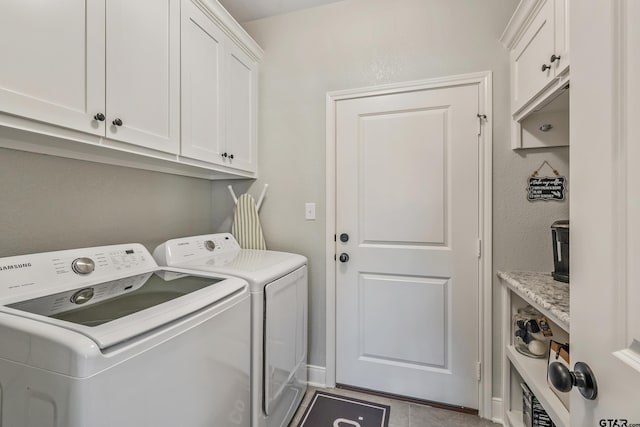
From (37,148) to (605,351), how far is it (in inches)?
72.5

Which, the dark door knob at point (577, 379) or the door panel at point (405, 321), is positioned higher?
the dark door knob at point (577, 379)

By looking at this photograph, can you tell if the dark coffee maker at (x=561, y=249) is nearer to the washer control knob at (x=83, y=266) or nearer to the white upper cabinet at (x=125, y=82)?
the white upper cabinet at (x=125, y=82)

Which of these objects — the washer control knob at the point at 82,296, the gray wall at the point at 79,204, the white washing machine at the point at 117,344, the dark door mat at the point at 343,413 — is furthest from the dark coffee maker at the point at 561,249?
the gray wall at the point at 79,204

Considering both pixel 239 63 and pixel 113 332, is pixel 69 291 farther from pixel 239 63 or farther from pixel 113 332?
pixel 239 63

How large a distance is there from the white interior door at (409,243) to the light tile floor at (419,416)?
7cm

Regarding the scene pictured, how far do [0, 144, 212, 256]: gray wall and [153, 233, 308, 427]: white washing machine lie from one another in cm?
28

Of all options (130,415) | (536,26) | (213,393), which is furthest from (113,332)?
(536,26)

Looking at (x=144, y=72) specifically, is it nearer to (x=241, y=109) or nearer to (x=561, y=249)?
(x=241, y=109)

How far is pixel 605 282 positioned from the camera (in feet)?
1.59

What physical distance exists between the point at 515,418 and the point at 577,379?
56.8 inches

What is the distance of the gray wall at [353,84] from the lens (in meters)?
1.66

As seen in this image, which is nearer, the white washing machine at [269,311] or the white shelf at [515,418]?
the white washing machine at [269,311]

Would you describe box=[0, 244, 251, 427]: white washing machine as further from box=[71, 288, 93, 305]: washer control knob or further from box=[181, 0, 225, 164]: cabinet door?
box=[181, 0, 225, 164]: cabinet door

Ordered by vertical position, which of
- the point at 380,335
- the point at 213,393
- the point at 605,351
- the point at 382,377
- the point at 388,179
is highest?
the point at 388,179
